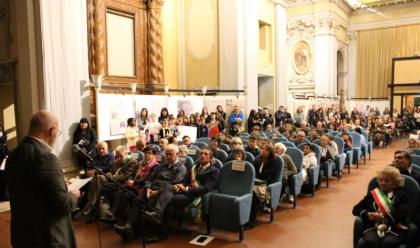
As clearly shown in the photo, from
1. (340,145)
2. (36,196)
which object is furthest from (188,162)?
(340,145)

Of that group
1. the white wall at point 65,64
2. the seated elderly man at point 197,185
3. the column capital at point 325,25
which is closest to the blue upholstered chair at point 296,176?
the seated elderly man at point 197,185

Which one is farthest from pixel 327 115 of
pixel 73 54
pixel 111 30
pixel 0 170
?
pixel 0 170

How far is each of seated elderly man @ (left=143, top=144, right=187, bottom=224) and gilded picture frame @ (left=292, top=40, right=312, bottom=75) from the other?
17.9 meters

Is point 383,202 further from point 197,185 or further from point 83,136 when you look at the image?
point 83,136

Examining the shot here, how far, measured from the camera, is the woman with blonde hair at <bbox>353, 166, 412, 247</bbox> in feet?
10.3

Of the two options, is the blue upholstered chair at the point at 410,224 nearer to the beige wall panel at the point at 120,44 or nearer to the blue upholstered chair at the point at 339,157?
the blue upholstered chair at the point at 339,157

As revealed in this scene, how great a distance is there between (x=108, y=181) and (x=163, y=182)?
1009mm

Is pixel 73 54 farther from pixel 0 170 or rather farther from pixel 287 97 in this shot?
pixel 287 97

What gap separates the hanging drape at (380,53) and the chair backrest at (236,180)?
67.8ft

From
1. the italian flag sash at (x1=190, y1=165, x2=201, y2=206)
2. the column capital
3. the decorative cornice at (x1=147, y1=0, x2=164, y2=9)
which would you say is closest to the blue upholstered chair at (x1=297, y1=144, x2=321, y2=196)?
the italian flag sash at (x1=190, y1=165, x2=201, y2=206)

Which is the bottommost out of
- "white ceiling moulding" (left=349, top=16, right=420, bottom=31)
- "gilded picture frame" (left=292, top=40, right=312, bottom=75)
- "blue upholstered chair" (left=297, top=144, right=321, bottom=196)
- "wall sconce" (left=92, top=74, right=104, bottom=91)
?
"blue upholstered chair" (left=297, top=144, right=321, bottom=196)

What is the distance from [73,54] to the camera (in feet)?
23.5

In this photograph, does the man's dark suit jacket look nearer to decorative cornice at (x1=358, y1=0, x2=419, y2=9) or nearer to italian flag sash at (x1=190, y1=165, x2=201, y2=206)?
italian flag sash at (x1=190, y1=165, x2=201, y2=206)

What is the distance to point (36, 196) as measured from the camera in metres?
2.12
